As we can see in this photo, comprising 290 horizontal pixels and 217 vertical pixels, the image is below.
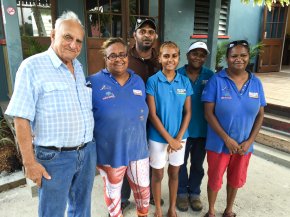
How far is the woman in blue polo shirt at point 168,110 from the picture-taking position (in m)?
1.99

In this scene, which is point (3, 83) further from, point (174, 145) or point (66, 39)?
point (174, 145)

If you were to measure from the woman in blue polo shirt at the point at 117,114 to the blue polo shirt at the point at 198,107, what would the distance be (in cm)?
57

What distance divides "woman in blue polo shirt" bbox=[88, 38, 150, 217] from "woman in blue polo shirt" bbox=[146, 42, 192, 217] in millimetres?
128

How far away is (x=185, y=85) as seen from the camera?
2076 millimetres

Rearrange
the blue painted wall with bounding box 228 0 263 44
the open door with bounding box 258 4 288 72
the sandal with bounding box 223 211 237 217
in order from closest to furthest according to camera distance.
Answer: the sandal with bounding box 223 211 237 217, the blue painted wall with bounding box 228 0 263 44, the open door with bounding box 258 4 288 72

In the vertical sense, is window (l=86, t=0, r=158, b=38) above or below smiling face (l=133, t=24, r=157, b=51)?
above

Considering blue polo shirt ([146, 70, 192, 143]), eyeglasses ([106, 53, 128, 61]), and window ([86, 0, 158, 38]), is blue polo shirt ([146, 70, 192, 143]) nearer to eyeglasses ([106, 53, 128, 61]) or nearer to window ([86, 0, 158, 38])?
eyeglasses ([106, 53, 128, 61])

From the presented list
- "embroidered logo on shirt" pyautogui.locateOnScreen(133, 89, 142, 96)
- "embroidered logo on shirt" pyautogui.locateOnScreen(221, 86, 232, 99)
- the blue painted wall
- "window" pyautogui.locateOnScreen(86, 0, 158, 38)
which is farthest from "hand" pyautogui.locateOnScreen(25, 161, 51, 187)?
the blue painted wall

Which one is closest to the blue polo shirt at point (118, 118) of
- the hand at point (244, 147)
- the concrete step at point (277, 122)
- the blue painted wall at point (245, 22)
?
the hand at point (244, 147)

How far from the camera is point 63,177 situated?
1.56 metres

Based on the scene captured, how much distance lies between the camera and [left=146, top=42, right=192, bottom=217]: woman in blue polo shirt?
1.99 m

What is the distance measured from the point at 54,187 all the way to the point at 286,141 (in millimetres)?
3508

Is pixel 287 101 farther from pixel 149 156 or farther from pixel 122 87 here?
pixel 122 87

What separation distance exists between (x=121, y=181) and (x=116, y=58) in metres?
1.00
